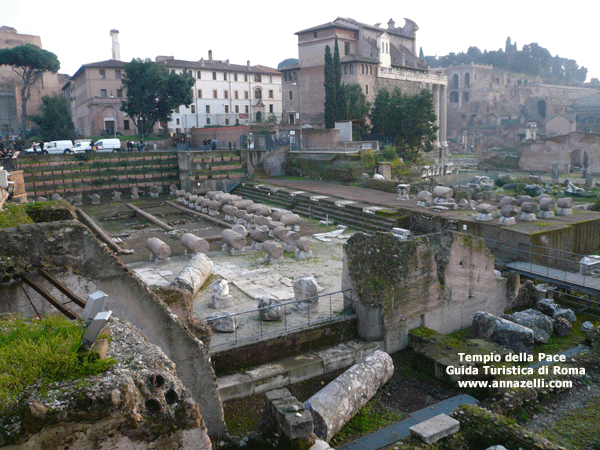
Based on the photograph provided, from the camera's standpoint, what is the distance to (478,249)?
481 inches

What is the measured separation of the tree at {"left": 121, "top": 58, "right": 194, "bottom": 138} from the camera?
42656 millimetres

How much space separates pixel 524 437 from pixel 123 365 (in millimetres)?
5457

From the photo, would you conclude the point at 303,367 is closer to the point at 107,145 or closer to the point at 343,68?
the point at 107,145

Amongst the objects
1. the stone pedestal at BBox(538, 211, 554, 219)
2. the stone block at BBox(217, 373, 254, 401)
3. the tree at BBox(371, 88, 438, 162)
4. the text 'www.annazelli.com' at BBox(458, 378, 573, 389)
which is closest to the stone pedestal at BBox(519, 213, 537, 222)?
the stone pedestal at BBox(538, 211, 554, 219)

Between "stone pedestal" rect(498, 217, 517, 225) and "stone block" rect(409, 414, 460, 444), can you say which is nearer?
"stone block" rect(409, 414, 460, 444)

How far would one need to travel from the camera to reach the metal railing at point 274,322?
998 cm

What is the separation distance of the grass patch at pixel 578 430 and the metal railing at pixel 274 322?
181 inches

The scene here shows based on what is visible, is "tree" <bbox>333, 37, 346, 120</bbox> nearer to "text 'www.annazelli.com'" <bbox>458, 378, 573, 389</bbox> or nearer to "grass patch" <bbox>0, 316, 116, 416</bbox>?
"text 'www.annazelli.com'" <bbox>458, 378, 573, 389</bbox>

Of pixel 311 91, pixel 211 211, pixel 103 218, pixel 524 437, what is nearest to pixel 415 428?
pixel 524 437

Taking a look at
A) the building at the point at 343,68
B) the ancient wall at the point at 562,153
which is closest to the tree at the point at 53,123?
the building at the point at 343,68

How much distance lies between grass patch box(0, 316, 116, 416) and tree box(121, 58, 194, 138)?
41.3 meters


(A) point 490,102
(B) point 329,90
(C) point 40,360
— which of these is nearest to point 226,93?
(B) point 329,90

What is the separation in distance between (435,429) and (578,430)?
233 centimetres

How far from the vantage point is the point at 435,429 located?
7242 millimetres
